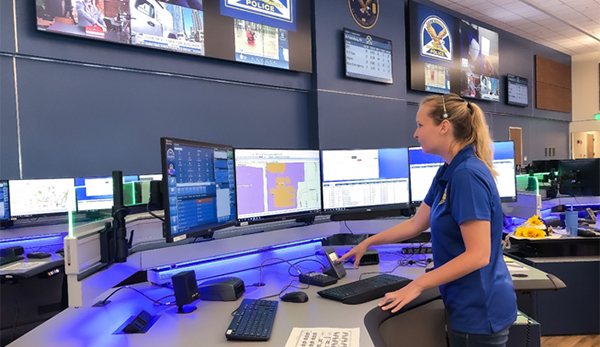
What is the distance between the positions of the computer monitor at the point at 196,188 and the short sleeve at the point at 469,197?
891mm

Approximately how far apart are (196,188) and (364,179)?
976 mm

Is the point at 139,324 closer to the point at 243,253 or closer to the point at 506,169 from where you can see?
the point at 243,253

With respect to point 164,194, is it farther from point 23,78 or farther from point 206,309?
point 23,78

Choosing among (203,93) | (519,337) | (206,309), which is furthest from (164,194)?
(203,93)

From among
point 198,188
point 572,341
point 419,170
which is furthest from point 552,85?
point 198,188

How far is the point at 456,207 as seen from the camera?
121cm

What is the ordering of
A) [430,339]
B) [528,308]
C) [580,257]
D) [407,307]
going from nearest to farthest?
[407,307] < [430,339] < [528,308] < [580,257]

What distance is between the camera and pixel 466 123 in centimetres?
135

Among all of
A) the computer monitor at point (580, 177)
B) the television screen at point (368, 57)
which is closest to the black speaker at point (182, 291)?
the computer monitor at point (580, 177)

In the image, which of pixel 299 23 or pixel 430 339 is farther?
pixel 299 23

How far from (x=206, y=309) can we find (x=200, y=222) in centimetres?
33

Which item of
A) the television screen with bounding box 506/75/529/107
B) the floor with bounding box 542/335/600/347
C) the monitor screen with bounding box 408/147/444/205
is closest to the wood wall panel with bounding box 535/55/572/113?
the television screen with bounding box 506/75/529/107

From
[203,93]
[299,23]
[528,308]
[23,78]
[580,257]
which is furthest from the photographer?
[299,23]

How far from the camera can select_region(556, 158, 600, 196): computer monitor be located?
11.9 ft
